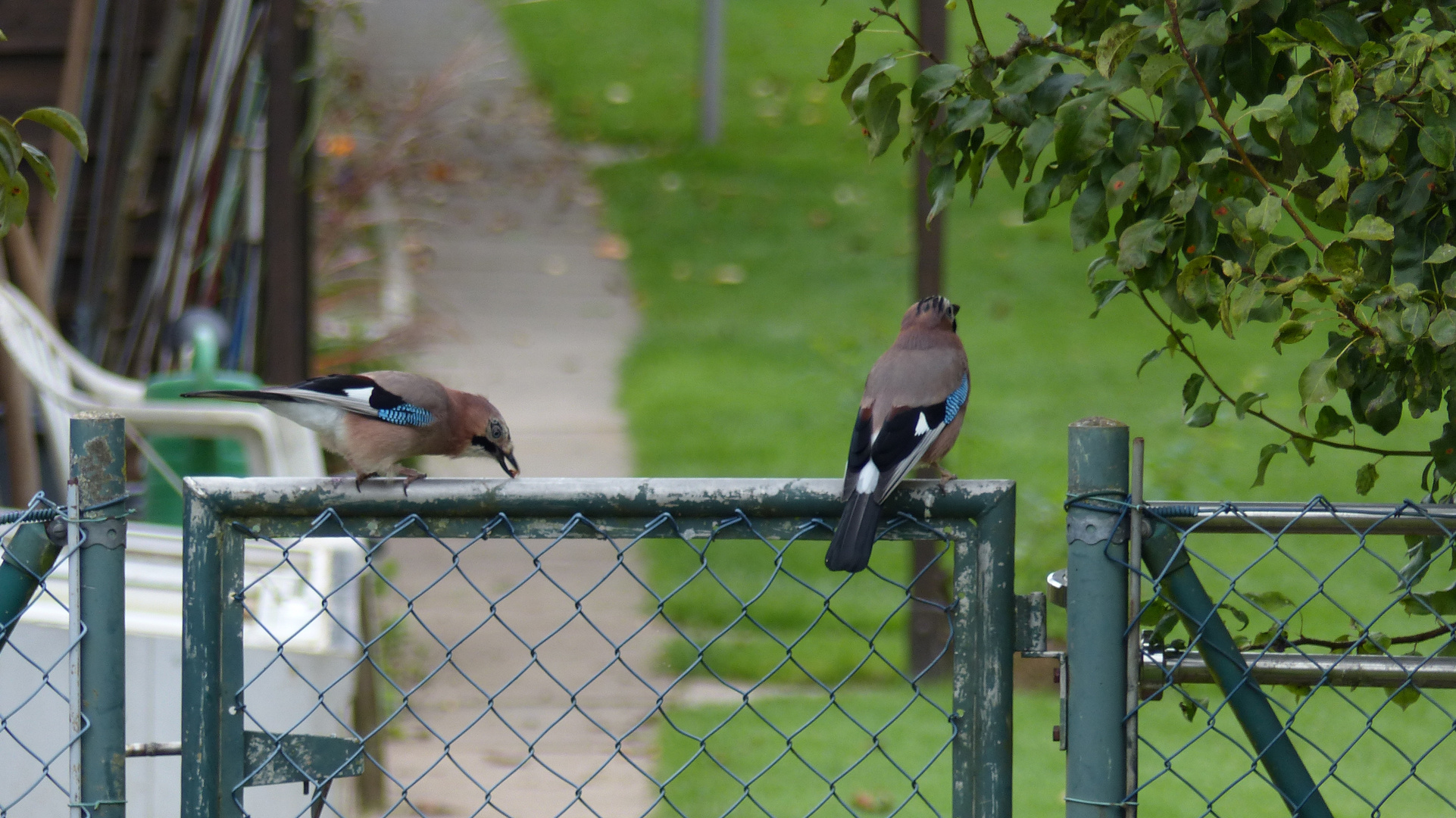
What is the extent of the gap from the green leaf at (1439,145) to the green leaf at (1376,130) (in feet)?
0.14

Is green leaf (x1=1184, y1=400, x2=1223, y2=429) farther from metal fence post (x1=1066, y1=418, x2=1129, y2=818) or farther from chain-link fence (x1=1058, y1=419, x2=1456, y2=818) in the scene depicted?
metal fence post (x1=1066, y1=418, x2=1129, y2=818)

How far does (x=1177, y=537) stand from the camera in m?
1.93

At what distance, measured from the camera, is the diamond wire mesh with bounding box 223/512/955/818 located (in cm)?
490

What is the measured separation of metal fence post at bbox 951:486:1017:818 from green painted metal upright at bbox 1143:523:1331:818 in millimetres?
195

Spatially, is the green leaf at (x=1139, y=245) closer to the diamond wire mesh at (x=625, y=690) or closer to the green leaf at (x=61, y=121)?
the green leaf at (x=61, y=121)

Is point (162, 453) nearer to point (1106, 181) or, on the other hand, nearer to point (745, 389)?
point (1106, 181)

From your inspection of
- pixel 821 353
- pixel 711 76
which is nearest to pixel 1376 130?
pixel 821 353

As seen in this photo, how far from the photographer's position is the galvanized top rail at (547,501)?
1.96 m

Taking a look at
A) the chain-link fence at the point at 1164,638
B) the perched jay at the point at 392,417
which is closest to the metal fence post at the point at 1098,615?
the chain-link fence at the point at 1164,638

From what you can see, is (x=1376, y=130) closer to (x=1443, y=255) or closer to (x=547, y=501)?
(x=1443, y=255)

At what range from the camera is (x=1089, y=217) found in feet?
7.95

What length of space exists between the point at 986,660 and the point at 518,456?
6.93 m

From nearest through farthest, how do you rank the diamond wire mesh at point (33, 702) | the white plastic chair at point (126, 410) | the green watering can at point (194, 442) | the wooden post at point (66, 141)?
the diamond wire mesh at point (33, 702) → the white plastic chair at point (126, 410) → the green watering can at point (194, 442) → the wooden post at point (66, 141)

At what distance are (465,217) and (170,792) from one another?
1134cm
